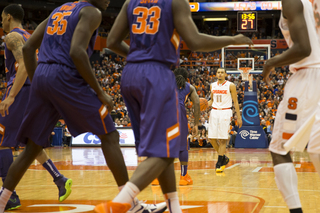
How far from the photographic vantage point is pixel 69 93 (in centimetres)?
346

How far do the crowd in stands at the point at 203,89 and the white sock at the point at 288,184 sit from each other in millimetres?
13118

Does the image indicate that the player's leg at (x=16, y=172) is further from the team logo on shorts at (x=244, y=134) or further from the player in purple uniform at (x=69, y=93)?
the team logo on shorts at (x=244, y=134)

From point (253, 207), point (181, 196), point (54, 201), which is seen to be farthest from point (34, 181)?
point (253, 207)

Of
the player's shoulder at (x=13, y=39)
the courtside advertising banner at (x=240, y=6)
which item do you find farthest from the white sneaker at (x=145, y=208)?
the courtside advertising banner at (x=240, y=6)

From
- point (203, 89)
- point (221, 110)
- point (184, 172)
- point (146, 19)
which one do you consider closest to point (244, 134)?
point (221, 110)

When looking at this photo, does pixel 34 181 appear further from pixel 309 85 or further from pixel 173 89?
pixel 309 85

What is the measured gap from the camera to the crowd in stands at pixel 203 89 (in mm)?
17422

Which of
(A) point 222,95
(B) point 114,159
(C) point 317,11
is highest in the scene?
(C) point 317,11

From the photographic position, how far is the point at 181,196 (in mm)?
5133

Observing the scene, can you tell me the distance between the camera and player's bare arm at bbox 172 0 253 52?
9.25ft

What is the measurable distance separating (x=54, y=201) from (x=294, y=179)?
9.81ft

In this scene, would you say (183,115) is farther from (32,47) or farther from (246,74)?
(246,74)

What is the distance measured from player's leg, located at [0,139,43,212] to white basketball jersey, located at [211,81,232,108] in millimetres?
5993

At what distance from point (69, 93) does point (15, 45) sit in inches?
48.0
